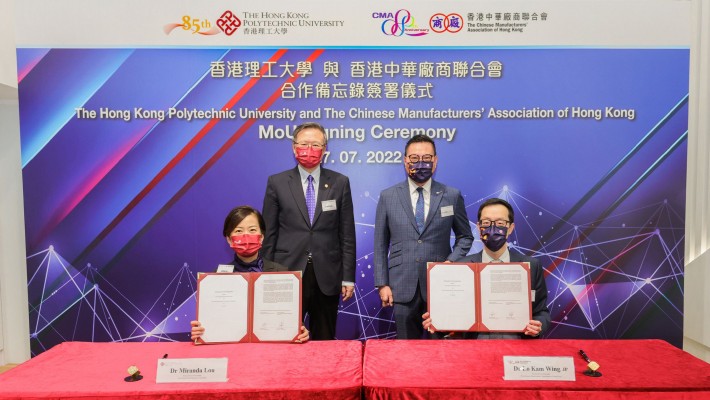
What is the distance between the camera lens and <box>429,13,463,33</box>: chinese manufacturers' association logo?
11.9 ft

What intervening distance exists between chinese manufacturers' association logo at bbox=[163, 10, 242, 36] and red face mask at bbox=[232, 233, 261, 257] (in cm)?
194

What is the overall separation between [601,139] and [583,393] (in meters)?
2.68

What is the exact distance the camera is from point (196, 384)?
64.8 inches

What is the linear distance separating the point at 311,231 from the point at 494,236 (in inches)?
47.5

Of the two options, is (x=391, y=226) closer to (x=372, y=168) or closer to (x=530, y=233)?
(x=372, y=168)

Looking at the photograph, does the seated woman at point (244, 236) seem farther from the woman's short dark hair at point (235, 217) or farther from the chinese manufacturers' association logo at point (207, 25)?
the chinese manufacturers' association logo at point (207, 25)

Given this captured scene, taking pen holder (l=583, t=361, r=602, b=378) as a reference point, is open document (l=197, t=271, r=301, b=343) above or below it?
above

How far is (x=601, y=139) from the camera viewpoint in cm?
372

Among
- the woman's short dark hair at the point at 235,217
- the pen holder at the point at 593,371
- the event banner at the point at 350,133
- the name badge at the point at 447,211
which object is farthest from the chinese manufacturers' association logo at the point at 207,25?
the pen holder at the point at 593,371

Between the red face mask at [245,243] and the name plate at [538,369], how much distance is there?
1.28 m

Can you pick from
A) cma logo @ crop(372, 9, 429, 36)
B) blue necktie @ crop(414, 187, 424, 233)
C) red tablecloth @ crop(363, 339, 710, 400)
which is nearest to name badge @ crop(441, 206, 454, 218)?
blue necktie @ crop(414, 187, 424, 233)

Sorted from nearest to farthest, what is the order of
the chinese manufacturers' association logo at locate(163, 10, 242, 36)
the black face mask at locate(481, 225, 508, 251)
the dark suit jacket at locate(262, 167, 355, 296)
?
the black face mask at locate(481, 225, 508, 251)
the dark suit jacket at locate(262, 167, 355, 296)
the chinese manufacturers' association logo at locate(163, 10, 242, 36)

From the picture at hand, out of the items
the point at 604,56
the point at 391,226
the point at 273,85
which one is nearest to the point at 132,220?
the point at 273,85

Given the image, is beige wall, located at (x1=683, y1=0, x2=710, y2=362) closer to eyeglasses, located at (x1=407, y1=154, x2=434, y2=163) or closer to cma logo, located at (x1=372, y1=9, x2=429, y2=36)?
cma logo, located at (x1=372, y1=9, x2=429, y2=36)
